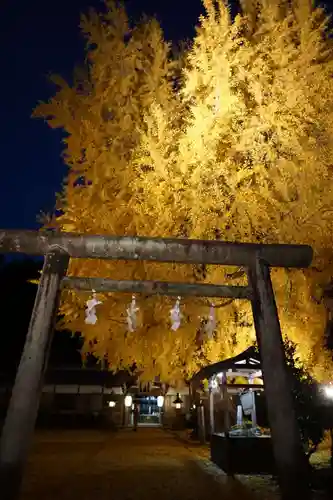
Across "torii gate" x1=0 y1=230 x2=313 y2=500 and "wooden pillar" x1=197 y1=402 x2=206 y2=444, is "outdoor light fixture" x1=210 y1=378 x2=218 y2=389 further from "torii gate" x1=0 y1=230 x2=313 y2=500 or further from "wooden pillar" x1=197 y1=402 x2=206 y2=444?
"torii gate" x1=0 y1=230 x2=313 y2=500

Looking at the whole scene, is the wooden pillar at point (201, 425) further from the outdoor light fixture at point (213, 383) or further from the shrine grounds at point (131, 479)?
the shrine grounds at point (131, 479)

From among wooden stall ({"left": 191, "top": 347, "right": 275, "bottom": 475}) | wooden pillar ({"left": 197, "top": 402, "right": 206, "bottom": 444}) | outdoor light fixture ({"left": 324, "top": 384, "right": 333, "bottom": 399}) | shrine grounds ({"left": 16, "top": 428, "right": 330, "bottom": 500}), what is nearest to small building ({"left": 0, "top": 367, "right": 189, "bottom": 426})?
wooden pillar ({"left": 197, "top": 402, "right": 206, "bottom": 444})

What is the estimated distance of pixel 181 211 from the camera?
10.7 meters

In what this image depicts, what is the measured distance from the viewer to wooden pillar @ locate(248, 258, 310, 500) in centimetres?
425

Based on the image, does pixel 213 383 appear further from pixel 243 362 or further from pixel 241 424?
pixel 243 362

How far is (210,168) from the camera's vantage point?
10.8 m

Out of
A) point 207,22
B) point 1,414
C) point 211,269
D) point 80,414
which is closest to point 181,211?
point 211,269

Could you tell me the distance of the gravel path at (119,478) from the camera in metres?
7.73

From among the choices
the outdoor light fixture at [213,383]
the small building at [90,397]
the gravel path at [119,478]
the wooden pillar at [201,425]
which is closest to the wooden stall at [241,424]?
the outdoor light fixture at [213,383]

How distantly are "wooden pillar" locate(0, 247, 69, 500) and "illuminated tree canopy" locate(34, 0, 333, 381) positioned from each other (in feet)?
16.6

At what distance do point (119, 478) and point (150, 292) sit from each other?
5963 millimetres

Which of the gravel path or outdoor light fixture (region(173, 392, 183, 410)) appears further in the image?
outdoor light fixture (region(173, 392, 183, 410))

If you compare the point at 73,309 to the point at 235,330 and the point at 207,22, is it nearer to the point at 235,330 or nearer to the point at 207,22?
the point at 235,330

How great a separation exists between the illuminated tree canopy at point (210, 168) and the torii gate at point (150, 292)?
4426mm
